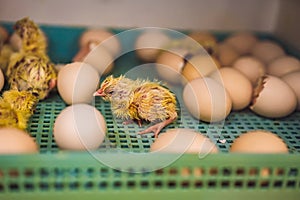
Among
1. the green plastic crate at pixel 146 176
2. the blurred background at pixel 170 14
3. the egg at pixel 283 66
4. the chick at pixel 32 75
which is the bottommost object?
the green plastic crate at pixel 146 176

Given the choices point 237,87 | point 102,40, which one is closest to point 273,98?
point 237,87

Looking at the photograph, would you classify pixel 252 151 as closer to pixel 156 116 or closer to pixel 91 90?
pixel 156 116

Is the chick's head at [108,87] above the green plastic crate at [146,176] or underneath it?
above

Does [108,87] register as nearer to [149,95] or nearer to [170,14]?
[149,95]

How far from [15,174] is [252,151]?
348 millimetres

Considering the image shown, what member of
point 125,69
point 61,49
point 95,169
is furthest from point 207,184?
point 61,49

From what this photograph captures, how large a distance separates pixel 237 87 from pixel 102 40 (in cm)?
37

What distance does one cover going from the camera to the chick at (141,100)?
76cm

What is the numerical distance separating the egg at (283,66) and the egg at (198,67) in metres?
0.13

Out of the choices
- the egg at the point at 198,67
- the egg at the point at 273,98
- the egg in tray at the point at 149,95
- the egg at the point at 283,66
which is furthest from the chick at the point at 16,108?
the egg at the point at 283,66

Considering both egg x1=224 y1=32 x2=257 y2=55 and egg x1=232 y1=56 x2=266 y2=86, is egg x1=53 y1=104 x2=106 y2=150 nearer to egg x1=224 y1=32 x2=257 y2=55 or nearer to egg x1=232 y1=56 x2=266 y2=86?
egg x1=232 y1=56 x2=266 y2=86

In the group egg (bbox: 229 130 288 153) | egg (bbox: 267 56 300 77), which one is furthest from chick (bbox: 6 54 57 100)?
egg (bbox: 267 56 300 77)

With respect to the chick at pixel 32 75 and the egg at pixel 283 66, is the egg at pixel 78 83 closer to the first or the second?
the chick at pixel 32 75

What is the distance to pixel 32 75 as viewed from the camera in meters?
0.85
